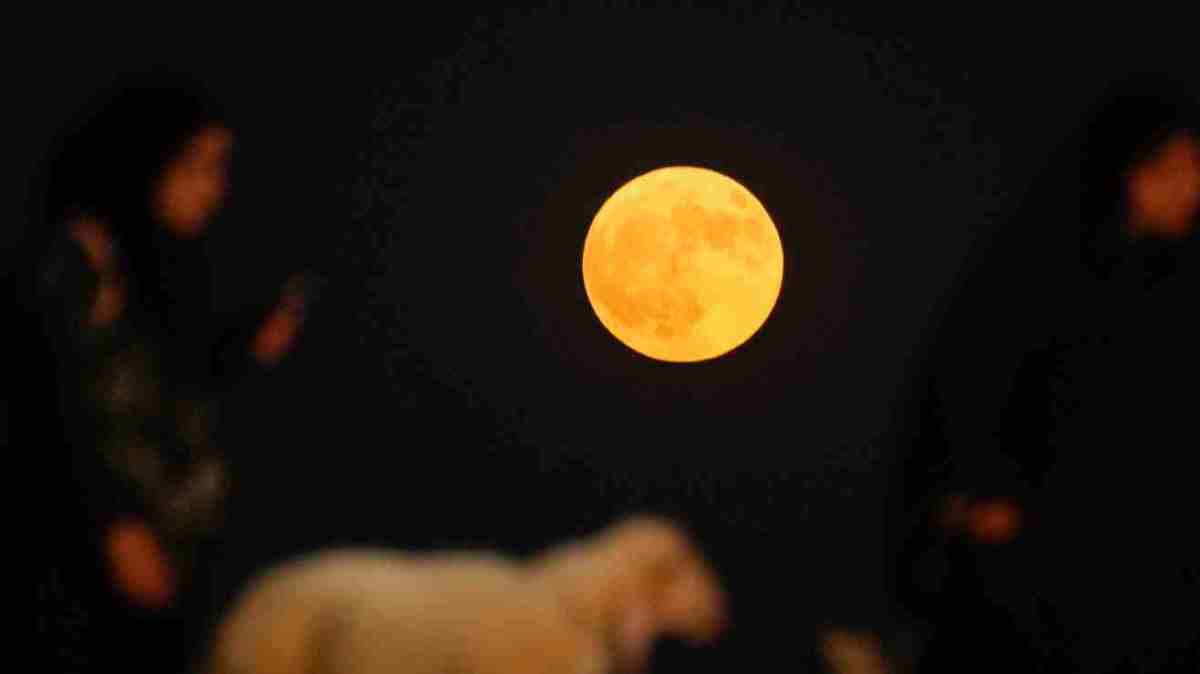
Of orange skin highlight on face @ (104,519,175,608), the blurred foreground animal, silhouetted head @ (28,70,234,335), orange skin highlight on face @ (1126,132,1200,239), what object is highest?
orange skin highlight on face @ (1126,132,1200,239)

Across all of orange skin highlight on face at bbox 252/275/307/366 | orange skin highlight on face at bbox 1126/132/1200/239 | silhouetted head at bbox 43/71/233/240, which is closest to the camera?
silhouetted head at bbox 43/71/233/240

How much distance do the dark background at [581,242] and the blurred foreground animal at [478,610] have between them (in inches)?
1.9

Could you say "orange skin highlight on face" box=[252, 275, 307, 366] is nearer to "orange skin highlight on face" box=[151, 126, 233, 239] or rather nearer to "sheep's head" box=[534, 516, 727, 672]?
"orange skin highlight on face" box=[151, 126, 233, 239]

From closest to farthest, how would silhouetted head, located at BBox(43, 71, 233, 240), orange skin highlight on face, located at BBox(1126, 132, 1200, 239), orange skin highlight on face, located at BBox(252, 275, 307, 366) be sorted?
silhouetted head, located at BBox(43, 71, 233, 240)
orange skin highlight on face, located at BBox(1126, 132, 1200, 239)
orange skin highlight on face, located at BBox(252, 275, 307, 366)

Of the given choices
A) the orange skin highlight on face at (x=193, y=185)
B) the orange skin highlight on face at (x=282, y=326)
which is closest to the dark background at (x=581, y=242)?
the orange skin highlight on face at (x=282, y=326)

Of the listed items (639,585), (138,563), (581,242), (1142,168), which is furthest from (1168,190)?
(138,563)

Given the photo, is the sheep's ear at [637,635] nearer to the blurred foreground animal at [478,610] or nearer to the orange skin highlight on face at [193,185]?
the blurred foreground animal at [478,610]

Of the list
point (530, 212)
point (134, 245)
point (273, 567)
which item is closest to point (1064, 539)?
point (530, 212)

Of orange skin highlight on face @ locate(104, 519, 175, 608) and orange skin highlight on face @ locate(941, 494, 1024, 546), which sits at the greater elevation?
orange skin highlight on face @ locate(941, 494, 1024, 546)

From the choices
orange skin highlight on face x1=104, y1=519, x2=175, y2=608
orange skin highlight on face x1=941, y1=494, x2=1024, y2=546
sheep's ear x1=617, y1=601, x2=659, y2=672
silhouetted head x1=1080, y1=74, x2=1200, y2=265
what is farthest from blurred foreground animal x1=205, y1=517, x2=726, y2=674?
silhouetted head x1=1080, y1=74, x2=1200, y2=265

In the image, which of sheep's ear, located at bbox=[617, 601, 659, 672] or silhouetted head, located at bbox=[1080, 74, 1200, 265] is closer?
silhouetted head, located at bbox=[1080, 74, 1200, 265]

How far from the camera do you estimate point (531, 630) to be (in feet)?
9.62

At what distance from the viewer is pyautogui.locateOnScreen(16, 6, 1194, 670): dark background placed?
117 inches

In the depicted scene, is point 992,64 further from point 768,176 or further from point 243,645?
point 243,645
